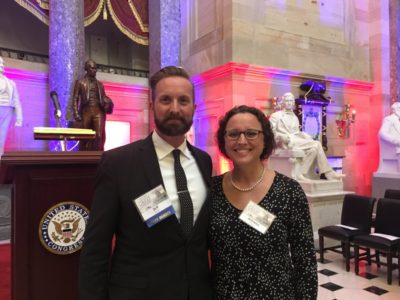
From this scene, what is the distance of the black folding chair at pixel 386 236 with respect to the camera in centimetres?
418

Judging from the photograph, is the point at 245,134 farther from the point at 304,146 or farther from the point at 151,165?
the point at 304,146

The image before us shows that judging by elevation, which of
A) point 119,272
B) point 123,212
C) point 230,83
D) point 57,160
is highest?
point 230,83

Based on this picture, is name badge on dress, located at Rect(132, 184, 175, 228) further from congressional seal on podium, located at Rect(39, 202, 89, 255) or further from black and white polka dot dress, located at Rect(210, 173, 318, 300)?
congressional seal on podium, located at Rect(39, 202, 89, 255)

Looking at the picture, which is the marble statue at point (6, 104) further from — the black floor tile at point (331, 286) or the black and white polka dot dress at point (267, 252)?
the black and white polka dot dress at point (267, 252)

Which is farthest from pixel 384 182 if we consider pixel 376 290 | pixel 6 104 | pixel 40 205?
pixel 40 205

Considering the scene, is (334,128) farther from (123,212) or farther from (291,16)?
(123,212)

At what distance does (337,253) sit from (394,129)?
473 centimetres

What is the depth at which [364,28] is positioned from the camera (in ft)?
36.3

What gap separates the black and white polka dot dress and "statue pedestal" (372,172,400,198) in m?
8.21

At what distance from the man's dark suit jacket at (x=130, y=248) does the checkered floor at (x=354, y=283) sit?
3038 millimetres

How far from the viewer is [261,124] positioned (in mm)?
1691

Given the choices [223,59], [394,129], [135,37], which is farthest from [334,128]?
[135,37]

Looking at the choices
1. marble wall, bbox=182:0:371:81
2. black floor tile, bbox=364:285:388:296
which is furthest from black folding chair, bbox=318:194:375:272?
marble wall, bbox=182:0:371:81

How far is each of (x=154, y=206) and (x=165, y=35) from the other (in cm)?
855
